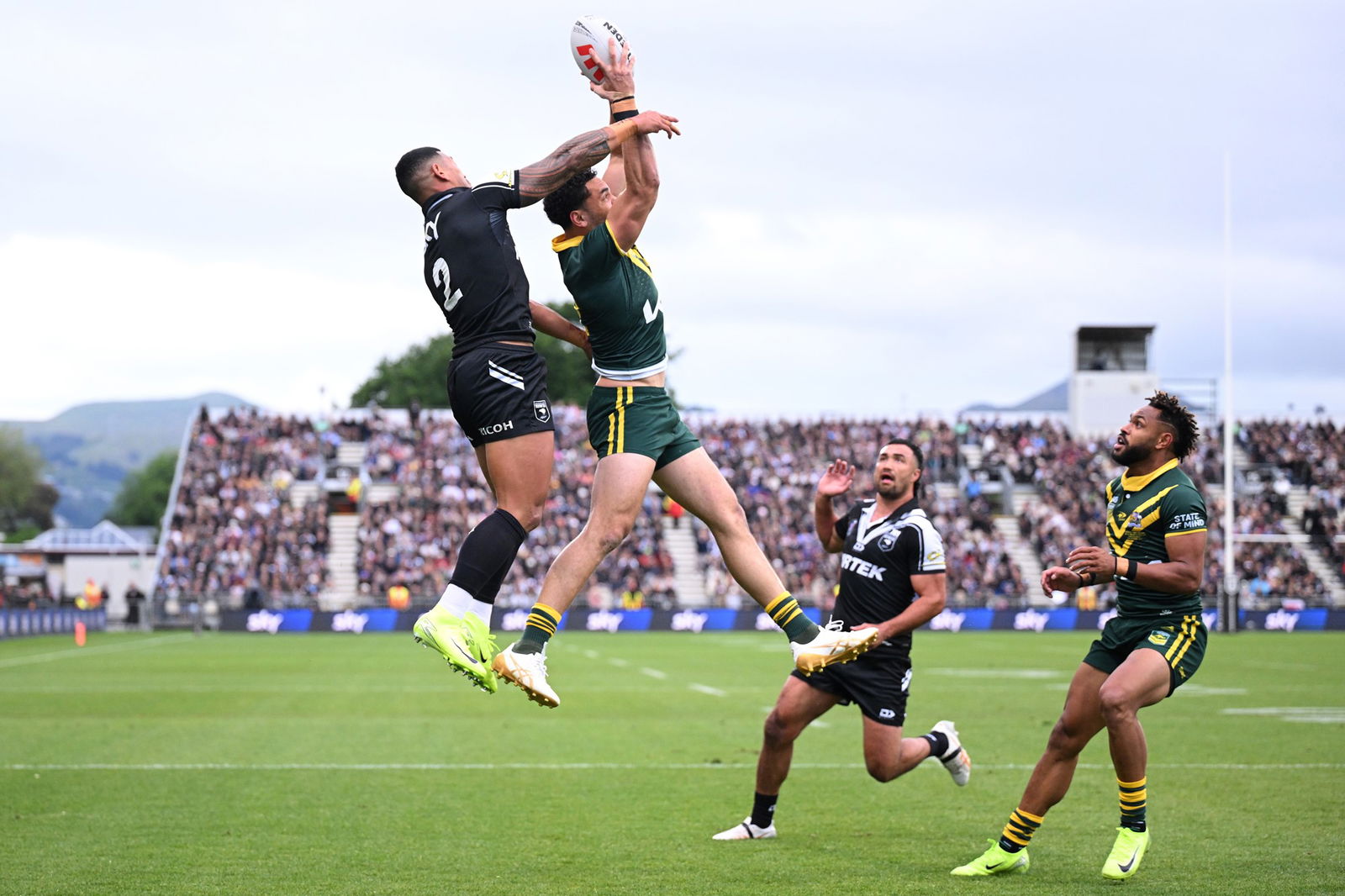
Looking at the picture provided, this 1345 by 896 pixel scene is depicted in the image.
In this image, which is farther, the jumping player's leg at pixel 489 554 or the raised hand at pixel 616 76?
the raised hand at pixel 616 76

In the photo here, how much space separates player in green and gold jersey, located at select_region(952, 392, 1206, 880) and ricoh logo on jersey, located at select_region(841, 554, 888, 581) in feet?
5.24

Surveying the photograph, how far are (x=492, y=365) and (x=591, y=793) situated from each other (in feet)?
18.1

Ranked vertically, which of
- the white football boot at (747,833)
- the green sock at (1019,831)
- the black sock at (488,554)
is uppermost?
the black sock at (488,554)

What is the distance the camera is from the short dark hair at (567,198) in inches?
286

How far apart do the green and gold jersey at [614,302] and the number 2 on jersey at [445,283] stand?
584 mm

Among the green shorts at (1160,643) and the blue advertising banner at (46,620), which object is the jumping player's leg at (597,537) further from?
the blue advertising banner at (46,620)

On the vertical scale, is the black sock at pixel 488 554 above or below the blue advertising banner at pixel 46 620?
above

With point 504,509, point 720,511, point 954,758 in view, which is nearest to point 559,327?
point 504,509

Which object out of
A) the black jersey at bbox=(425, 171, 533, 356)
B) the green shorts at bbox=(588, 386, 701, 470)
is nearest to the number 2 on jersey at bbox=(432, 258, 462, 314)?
the black jersey at bbox=(425, 171, 533, 356)

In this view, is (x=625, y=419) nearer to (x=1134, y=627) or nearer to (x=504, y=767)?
(x=1134, y=627)

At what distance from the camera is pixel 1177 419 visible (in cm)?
851

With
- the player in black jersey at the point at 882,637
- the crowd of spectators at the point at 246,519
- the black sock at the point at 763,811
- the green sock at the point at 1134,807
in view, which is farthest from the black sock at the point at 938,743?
the crowd of spectators at the point at 246,519

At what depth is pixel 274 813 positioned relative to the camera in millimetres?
10320

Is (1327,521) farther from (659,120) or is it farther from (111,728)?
(659,120)
